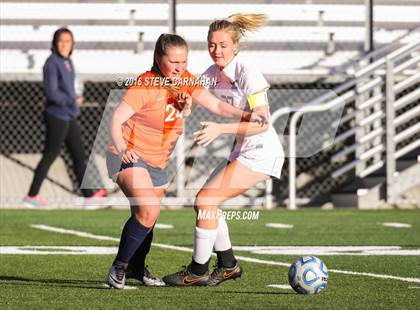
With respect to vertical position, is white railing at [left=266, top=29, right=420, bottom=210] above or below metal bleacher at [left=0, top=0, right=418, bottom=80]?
below

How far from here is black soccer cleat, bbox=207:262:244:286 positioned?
7.65m

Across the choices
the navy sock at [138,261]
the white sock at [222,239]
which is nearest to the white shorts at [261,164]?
the white sock at [222,239]

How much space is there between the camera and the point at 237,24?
779cm

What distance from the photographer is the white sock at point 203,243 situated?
7.51 metres

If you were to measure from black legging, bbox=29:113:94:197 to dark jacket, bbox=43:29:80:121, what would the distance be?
0.31 feet

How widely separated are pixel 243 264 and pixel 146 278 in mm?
1404

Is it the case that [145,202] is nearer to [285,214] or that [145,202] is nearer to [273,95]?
[285,214]

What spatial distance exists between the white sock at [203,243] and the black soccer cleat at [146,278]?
277mm

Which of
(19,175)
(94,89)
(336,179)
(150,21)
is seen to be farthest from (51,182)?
(336,179)

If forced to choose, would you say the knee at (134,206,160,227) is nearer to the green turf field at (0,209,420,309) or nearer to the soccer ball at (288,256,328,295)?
the green turf field at (0,209,420,309)

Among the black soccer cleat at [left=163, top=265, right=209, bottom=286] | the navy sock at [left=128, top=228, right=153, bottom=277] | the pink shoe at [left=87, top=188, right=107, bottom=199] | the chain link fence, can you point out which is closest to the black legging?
the pink shoe at [left=87, top=188, right=107, bottom=199]

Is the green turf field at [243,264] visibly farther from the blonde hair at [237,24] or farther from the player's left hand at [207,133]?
the blonde hair at [237,24]

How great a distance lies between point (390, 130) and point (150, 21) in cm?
385

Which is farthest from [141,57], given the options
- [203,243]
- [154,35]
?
[203,243]
